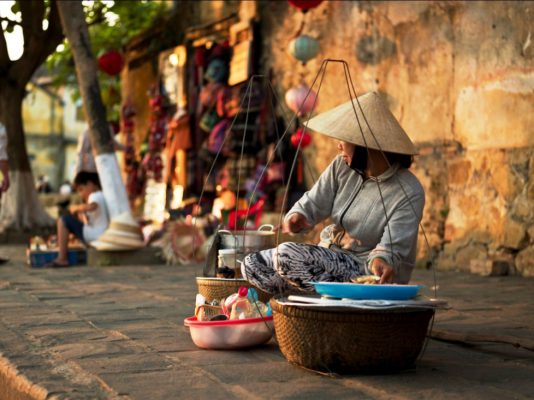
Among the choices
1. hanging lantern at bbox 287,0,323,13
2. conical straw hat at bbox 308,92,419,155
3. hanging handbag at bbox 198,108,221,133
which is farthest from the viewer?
hanging handbag at bbox 198,108,221,133

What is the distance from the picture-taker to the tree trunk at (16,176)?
414 inches

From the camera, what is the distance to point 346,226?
3197 mm

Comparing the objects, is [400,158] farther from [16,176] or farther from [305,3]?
[16,176]

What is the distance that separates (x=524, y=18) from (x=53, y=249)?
481 cm

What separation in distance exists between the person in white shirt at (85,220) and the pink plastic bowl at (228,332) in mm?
4337

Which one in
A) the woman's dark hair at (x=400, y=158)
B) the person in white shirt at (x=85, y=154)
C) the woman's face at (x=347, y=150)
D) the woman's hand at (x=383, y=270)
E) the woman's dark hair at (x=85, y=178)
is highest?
the person in white shirt at (x=85, y=154)

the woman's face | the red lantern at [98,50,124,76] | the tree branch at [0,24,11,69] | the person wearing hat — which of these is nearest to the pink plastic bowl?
the person wearing hat

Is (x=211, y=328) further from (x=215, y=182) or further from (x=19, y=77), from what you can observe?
(x=19, y=77)

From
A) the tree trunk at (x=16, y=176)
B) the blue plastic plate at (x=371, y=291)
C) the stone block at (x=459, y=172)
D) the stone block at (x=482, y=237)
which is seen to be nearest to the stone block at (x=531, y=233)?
the stone block at (x=482, y=237)

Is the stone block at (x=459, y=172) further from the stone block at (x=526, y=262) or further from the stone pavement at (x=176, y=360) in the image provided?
the stone pavement at (x=176, y=360)

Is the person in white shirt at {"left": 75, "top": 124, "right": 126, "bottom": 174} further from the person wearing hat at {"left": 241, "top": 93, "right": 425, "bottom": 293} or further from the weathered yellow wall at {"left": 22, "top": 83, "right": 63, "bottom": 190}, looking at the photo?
the weathered yellow wall at {"left": 22, "top": 83, "right": 63, "bottom": 190}

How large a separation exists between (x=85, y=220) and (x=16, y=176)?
365cm

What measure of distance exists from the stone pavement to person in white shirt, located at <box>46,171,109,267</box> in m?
2.31

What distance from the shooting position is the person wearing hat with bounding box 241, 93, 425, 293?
117 inches
